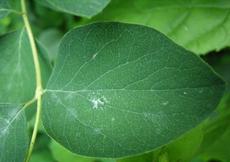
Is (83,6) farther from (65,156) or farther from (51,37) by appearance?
(51,37)

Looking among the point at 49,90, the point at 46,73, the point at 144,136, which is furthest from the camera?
the point at 46,73

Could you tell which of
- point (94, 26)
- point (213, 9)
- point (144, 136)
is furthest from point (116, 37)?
point (213, 9)

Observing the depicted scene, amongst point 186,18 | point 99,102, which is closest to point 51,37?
point 186,18

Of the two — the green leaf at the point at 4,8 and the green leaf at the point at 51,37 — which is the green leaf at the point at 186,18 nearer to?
the green leaf at the point at 4,8

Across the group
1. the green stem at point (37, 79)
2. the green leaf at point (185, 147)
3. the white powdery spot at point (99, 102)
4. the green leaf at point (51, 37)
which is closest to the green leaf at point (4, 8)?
the green stem at point (37, 79)

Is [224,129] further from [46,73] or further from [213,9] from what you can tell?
[46,73]

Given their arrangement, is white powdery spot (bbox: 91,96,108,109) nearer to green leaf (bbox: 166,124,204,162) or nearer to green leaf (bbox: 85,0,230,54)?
green leaf (bbox: 166,124,204,162)

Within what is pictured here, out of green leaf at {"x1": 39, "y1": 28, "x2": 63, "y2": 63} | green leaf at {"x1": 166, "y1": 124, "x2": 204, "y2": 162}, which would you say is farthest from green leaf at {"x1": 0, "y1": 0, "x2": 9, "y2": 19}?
green leaf at {"x1": 39, "y1": 28, "x2": 63, "y2": 63}
